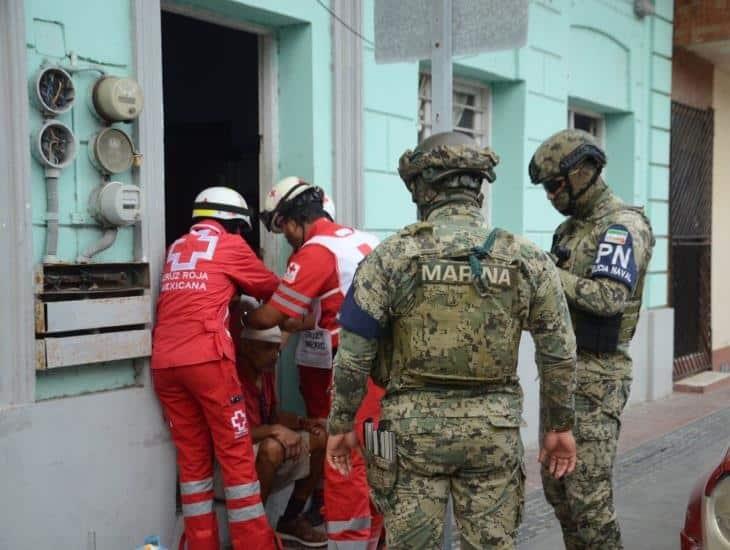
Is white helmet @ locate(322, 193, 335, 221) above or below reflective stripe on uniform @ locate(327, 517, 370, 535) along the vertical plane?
above

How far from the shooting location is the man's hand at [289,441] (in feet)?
15.2

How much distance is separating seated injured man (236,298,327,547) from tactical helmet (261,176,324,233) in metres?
0.61

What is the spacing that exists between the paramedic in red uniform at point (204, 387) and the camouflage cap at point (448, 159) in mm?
1460

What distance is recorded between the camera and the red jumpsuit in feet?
14.0

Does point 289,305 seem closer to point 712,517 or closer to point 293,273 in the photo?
point 293,273

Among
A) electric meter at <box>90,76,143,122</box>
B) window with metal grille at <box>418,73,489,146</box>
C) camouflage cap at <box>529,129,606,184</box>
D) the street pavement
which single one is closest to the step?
the street pavement

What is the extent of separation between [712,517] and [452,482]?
969mm

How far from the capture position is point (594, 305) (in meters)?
3.66

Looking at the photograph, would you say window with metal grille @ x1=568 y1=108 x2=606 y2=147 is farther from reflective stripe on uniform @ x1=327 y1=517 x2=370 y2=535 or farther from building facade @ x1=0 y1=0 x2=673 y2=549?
reflective stripe on uniform @ x1=327 y1=517 x2=370 y2=535

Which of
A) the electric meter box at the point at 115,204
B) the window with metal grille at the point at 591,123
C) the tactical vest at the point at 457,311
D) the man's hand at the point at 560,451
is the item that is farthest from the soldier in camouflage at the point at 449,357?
the window with metal grille at the point at 591,123

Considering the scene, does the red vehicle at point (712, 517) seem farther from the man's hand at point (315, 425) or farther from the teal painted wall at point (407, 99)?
the teal painted wall at point (407, 99)

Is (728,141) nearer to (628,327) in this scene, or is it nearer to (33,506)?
(628,327)

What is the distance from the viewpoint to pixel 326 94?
17.4 ft

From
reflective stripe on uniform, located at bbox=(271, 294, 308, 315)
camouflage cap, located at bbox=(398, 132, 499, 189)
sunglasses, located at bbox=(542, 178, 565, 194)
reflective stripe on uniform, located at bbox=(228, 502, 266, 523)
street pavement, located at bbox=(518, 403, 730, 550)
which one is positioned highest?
camouflage cap, located at bbox=(398, 132, 499, 189)
